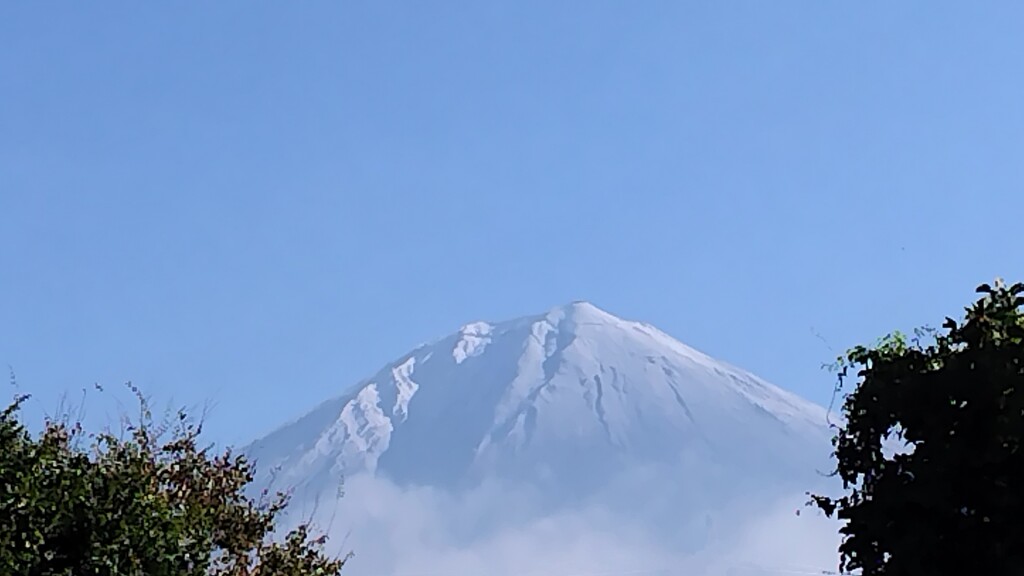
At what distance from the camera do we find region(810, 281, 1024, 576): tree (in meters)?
13.0

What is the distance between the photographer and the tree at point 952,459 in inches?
513

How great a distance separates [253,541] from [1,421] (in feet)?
22.4

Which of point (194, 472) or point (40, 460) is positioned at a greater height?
point (194, 472)

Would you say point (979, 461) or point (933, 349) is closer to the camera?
point (979, 461)

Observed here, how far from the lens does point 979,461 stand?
42.9 feet

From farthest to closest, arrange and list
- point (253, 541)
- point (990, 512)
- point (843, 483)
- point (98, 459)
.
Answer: point (253, 541)
point (98, 459)
point (843, 483)
point (990, 512)

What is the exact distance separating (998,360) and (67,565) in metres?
8.17

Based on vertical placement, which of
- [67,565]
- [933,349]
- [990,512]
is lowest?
[67,565]

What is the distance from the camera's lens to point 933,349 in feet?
48.8

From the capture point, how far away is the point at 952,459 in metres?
13.2

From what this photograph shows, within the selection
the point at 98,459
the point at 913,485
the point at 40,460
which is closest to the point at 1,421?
the point at 40,460

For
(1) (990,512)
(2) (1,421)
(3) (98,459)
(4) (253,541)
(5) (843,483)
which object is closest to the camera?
(1) (990,512)

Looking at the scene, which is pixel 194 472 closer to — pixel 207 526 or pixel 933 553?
pixel 207 526

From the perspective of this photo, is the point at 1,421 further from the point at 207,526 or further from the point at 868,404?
the point at 868,404
